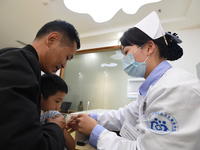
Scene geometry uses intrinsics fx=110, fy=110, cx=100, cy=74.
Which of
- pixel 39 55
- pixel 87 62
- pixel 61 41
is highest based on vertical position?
pixel 87 62

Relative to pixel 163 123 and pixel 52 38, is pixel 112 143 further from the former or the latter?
pixel 52 38

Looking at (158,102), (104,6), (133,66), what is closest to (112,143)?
(158,102)

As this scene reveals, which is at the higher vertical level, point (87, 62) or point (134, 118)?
point (87, 62)

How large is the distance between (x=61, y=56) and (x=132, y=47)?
668 millimetres

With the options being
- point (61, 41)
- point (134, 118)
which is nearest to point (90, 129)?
point (134, 118)

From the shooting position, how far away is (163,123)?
21.7 inches

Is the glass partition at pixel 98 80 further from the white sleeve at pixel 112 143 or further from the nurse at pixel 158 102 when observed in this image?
the white sleeve at pixel 112 143

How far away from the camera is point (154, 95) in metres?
0.67

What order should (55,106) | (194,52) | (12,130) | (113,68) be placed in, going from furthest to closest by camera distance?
(113,68) → (194,52) → (55,106) → (12,130)

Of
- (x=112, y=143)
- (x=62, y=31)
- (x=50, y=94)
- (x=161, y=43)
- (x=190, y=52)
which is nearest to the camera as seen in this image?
(x=112, y=143)

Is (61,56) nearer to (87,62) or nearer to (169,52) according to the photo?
(169,52)

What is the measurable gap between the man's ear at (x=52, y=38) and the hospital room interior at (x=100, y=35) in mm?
823

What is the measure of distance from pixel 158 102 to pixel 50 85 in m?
0.97

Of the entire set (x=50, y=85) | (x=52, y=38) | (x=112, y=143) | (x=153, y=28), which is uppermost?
(x=153, y=28)
